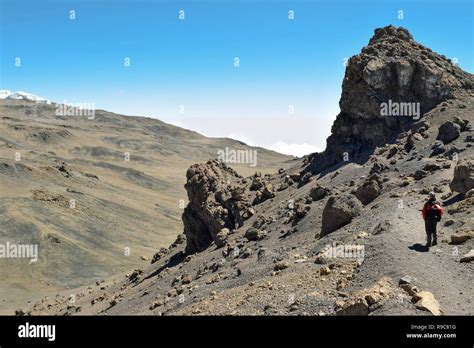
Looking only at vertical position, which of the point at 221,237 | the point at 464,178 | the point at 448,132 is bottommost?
→ the point at 221,237

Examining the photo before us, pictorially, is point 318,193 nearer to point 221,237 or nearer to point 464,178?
point 221,237

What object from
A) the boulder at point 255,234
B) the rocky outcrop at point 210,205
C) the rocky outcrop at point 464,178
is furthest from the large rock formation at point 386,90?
the rocky outcrop at point 464,178

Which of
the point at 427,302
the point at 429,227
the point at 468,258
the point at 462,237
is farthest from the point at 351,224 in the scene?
the point at 427,302

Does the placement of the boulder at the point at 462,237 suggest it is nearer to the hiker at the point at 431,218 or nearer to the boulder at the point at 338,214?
the hiker at the point at 431,218

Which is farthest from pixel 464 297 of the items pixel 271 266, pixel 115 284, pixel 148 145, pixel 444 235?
pixel 148 145

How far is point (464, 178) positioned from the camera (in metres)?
17.3

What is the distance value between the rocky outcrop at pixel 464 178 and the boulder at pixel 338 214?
131 inches

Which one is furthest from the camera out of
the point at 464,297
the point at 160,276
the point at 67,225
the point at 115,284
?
the point at 67,225

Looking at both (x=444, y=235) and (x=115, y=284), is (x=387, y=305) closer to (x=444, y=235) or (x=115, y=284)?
(x=444, y=235)

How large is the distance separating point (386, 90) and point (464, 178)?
11434 millimetres

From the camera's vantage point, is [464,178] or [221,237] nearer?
[464,178]

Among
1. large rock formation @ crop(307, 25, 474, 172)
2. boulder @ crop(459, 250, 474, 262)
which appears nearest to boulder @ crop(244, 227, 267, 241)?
large rock formation @ crop(307, 25, 474, 172)

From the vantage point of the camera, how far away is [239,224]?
Answer: 2652 centimetres
